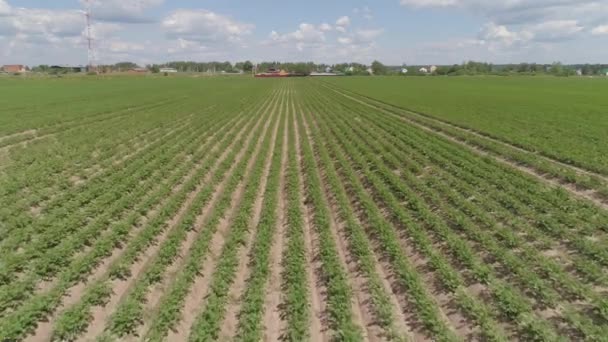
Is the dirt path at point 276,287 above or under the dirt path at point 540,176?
under

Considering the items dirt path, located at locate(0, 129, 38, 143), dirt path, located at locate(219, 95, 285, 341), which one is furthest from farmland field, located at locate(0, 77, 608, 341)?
dirt path, located at locate(0, 129, 38, 143)

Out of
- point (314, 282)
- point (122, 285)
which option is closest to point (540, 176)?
point (314, 282)

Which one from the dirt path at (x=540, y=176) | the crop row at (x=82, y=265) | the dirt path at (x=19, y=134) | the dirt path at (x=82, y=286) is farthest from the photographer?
the dirt path at (x=19, y=134)

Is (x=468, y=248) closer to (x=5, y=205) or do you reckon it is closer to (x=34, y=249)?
(x=34, y=249)

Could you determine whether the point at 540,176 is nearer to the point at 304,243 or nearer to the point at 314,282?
the point at 304,243

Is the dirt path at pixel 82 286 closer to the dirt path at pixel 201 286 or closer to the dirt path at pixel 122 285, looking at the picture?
the dirt path at pixel 122 285

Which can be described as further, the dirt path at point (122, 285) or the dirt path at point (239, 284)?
the dirt path at point (239, 284)

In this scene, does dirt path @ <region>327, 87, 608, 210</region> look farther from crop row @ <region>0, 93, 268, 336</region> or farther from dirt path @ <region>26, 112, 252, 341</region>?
crop row @ <region>0, 93, 268, 336</region>

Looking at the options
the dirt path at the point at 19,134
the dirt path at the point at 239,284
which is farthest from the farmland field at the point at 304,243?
the dirt path at the point at 19,134
